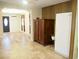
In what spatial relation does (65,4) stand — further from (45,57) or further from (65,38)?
(45,57)

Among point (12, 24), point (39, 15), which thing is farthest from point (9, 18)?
point (39, 15)

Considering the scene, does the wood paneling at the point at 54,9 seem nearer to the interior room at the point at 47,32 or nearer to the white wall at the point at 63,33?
the interior room at the point at 47,32

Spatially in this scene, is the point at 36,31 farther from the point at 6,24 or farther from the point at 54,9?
the point at 6,24

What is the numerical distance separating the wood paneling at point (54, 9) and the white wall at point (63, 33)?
0.94 m

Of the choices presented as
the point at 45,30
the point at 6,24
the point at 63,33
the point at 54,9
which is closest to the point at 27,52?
the point at 45,30

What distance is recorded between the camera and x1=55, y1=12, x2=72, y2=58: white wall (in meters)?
3.87

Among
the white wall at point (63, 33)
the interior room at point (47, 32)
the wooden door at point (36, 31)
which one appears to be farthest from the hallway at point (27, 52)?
the wooden door at point (36, 31)

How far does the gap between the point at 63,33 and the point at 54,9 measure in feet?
7.23

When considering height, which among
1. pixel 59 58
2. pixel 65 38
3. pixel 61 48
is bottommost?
pixel 59 58

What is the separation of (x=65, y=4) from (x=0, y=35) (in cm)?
Result: 579

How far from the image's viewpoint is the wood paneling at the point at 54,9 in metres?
4.95

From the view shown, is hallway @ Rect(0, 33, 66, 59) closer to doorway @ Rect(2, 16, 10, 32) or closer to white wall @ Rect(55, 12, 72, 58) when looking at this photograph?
white wall @ Rect(55, 12, 72, 58)

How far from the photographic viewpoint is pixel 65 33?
159 inches

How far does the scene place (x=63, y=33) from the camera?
4141mm
